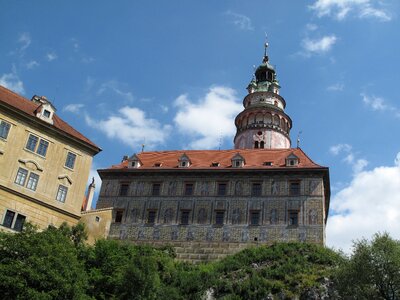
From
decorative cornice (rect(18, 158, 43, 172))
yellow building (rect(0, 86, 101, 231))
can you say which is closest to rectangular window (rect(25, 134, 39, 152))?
yellow building (rect(0, 86, 101, 231))

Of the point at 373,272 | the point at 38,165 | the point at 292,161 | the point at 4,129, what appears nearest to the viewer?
the point at 373,272

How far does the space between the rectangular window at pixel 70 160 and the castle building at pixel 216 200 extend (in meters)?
4.17

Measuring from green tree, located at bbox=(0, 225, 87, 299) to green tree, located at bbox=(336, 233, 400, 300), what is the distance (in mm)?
12573

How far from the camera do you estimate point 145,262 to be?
70.9 ft

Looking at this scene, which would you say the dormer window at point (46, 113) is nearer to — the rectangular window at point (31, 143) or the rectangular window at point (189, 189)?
the rectangular window at point (31, 143)

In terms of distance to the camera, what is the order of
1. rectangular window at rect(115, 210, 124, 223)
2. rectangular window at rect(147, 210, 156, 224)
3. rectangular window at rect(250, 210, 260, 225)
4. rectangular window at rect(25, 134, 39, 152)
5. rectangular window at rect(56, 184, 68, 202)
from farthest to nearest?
rectangular window at rect(115, 210, 124, 223), rectangular window at rect(147, 210, 156, 224), rectangular window at rect(250, 210, 260, 225), rectangular window at rect(56, 184, 68, 202), rectangular window at rect(25, 134, 39, 152)

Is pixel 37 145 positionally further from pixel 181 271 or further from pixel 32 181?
pixel 181 271

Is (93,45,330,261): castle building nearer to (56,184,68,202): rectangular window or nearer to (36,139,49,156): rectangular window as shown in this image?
(56,184,68,202): rectangular window

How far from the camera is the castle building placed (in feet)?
118

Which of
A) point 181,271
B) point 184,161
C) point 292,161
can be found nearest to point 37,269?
point 181,271

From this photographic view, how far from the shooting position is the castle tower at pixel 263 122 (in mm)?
51344

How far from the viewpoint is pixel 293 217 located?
36188 mm

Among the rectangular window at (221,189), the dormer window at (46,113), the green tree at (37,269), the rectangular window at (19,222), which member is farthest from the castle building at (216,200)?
the green tree at (37,269)

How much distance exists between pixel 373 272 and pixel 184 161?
18.7m
